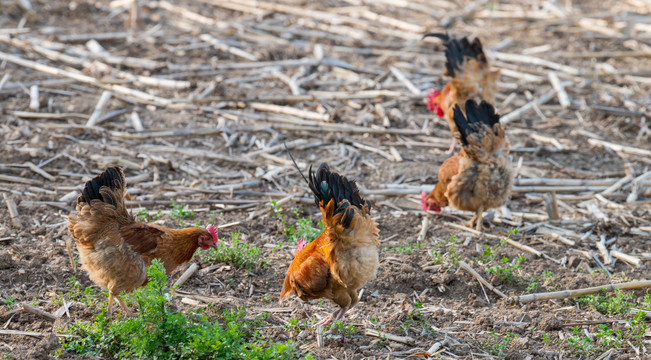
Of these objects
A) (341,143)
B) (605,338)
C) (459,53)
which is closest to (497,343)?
(605,338)

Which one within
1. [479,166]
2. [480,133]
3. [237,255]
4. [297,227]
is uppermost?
[480,133]

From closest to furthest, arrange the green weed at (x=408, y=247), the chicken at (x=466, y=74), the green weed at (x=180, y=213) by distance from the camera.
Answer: the green weed at (x=408, y=247), the green weed at (x=180, y=213), the chicken at (x=466, y=74)

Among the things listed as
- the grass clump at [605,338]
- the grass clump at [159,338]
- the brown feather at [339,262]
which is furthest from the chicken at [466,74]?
the grass clump at [159,338]

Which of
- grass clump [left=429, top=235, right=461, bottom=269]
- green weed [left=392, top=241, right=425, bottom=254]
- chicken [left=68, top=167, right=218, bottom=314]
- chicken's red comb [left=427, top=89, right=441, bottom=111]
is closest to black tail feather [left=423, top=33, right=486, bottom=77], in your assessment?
chicken's red comb [left=427, top=89, right=441, bottom=111]

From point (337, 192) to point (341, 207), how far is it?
138mm

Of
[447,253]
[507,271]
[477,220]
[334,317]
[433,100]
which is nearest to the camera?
[334,317]

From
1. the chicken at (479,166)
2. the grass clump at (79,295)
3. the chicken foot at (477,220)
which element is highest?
the chicken at (479,166)

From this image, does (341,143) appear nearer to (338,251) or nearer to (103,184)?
(338,251)

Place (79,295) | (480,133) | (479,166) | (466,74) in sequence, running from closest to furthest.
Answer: (79,295) < (480,133) < (479,166) < (466,74)

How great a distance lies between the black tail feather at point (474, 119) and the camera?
6770mm

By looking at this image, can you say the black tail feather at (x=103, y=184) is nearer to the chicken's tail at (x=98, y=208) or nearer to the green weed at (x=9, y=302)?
the chicken's tail at (x=98, y=208)

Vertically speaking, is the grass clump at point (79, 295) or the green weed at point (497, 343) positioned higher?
the grass clump at point (79, 295)

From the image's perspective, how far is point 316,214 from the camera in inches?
281

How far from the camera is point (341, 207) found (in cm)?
482
